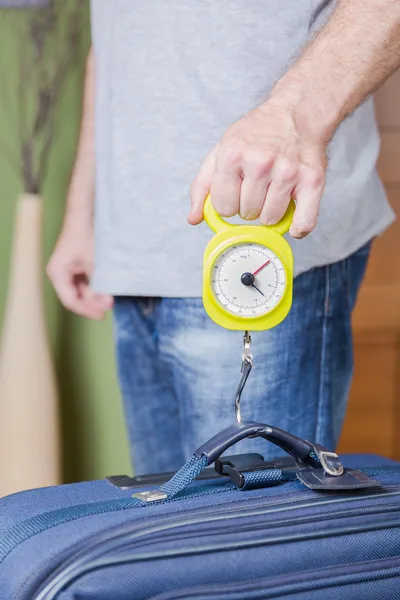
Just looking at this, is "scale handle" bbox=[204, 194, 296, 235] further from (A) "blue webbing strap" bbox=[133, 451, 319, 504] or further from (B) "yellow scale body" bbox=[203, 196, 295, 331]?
(A) "blue webbing strap" bbox=[133, 451, 319, 504]

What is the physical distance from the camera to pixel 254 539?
721mm

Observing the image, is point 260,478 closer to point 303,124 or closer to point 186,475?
point 186,475

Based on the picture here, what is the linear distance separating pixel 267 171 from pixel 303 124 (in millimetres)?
61

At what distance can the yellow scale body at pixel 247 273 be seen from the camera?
30.3 inches

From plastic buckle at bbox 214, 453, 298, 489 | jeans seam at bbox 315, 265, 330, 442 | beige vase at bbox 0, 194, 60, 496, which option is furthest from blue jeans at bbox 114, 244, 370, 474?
beige vase at bbox 0, 194, 60, 496

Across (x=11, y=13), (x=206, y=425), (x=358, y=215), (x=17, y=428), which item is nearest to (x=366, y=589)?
(x=206, y=425)

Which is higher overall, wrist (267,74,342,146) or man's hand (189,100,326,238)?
wrist (267,74,342,146)

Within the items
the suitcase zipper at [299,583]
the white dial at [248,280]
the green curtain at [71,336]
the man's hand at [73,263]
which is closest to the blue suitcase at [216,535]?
the suitcase zipper at [299,583]

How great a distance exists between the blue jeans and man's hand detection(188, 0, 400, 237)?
23 centimetres

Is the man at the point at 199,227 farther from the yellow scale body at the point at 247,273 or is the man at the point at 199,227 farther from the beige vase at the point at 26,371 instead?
the beige vase at the point at 26,371

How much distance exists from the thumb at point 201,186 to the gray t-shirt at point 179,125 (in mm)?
210

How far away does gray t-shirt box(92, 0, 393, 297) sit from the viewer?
3.07 ft

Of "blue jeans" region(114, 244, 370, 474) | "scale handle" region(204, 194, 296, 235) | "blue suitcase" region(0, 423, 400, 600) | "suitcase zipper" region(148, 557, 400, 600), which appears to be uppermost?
"scale handle" region(204, 194, 296, 235)

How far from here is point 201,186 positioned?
75 cm
